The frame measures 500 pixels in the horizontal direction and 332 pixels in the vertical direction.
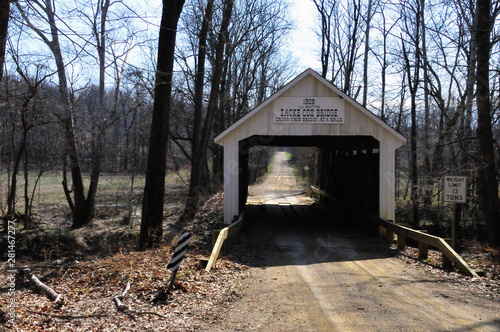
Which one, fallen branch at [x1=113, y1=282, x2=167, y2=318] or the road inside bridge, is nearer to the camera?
the road inside bridge

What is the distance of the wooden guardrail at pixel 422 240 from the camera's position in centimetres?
825

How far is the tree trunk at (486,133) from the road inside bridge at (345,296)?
374cm

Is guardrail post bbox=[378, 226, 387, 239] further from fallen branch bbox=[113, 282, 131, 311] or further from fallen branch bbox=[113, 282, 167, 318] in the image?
fallen branch bbox=[113, 282, 167, 318]

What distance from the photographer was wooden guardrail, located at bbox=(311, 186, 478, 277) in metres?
8.25

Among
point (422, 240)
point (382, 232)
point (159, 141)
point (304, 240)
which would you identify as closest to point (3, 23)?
point (159, 141)

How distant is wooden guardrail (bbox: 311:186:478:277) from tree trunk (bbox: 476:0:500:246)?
2.71 metres

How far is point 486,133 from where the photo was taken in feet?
41.1

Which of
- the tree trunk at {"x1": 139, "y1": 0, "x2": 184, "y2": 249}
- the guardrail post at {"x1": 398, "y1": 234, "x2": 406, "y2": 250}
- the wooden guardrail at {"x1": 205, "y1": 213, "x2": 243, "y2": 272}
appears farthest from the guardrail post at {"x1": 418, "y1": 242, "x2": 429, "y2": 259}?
the tree trunk at {"x1": 139, "y1": 0, "x2": 184, "y2": 249}

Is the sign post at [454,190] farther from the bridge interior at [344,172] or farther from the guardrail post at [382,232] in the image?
the bridge interior at [344,172]

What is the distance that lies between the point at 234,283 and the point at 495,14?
1393 cm

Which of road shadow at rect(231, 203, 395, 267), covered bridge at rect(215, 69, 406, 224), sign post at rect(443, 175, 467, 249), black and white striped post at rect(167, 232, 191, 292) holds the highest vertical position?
covered bridge at rect(215, 69, 406, 224)

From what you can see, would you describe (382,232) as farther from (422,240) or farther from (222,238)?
(222,238)

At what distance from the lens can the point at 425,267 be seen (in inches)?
352

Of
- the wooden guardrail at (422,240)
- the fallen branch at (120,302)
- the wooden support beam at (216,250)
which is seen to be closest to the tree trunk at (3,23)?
the fallen branch at (120,302)
